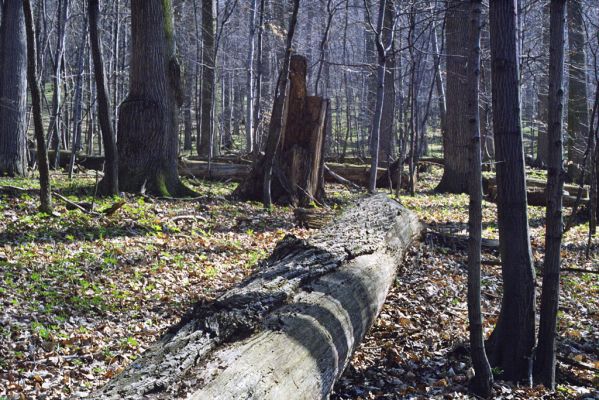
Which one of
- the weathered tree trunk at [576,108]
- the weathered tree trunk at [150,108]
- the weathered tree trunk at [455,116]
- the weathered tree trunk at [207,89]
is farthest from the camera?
the weathered tree trunk at [207,89]

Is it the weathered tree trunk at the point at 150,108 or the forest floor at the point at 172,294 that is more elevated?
the weathered tree trunk at the point at 150,108

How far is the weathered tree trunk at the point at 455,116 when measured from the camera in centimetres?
1666

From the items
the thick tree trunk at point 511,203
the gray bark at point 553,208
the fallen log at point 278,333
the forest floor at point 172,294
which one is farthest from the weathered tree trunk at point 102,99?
the gray bark at point 553,208

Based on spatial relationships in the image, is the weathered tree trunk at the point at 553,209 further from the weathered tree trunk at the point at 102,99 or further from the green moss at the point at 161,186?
the green moss at the point at 161,186

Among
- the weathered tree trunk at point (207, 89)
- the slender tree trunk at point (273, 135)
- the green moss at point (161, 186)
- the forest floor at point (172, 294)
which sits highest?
the weathered tree trunk at point (207, 89)

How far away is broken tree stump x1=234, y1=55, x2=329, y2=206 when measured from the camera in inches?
492

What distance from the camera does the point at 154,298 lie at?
258 inches

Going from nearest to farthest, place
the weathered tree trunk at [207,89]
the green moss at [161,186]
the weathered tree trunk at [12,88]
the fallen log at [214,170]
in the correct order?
the green moss at [161,186]
the weathered tree trunk at [12,88]
the fallen log at [214,170]
the weathered tree trunk at [207,89]

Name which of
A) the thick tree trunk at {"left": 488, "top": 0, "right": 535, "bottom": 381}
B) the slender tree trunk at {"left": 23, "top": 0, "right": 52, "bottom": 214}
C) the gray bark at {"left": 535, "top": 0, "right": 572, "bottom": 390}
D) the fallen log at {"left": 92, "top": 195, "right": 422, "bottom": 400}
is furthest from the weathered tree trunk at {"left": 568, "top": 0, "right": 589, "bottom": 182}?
the slender tree trunk at {"left": 23, "top": 0, "right": 52, "bottom": 214}

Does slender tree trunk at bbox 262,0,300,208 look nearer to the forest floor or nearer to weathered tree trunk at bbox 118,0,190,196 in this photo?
the forest floor

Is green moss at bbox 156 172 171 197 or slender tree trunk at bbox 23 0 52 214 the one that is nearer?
slender tree trunk at bbox 23 0 52 214

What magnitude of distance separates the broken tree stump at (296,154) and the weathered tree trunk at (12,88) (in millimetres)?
5997

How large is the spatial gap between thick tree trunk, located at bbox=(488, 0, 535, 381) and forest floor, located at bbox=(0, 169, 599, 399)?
1.12 feet

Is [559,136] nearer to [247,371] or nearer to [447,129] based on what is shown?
[247,371]
